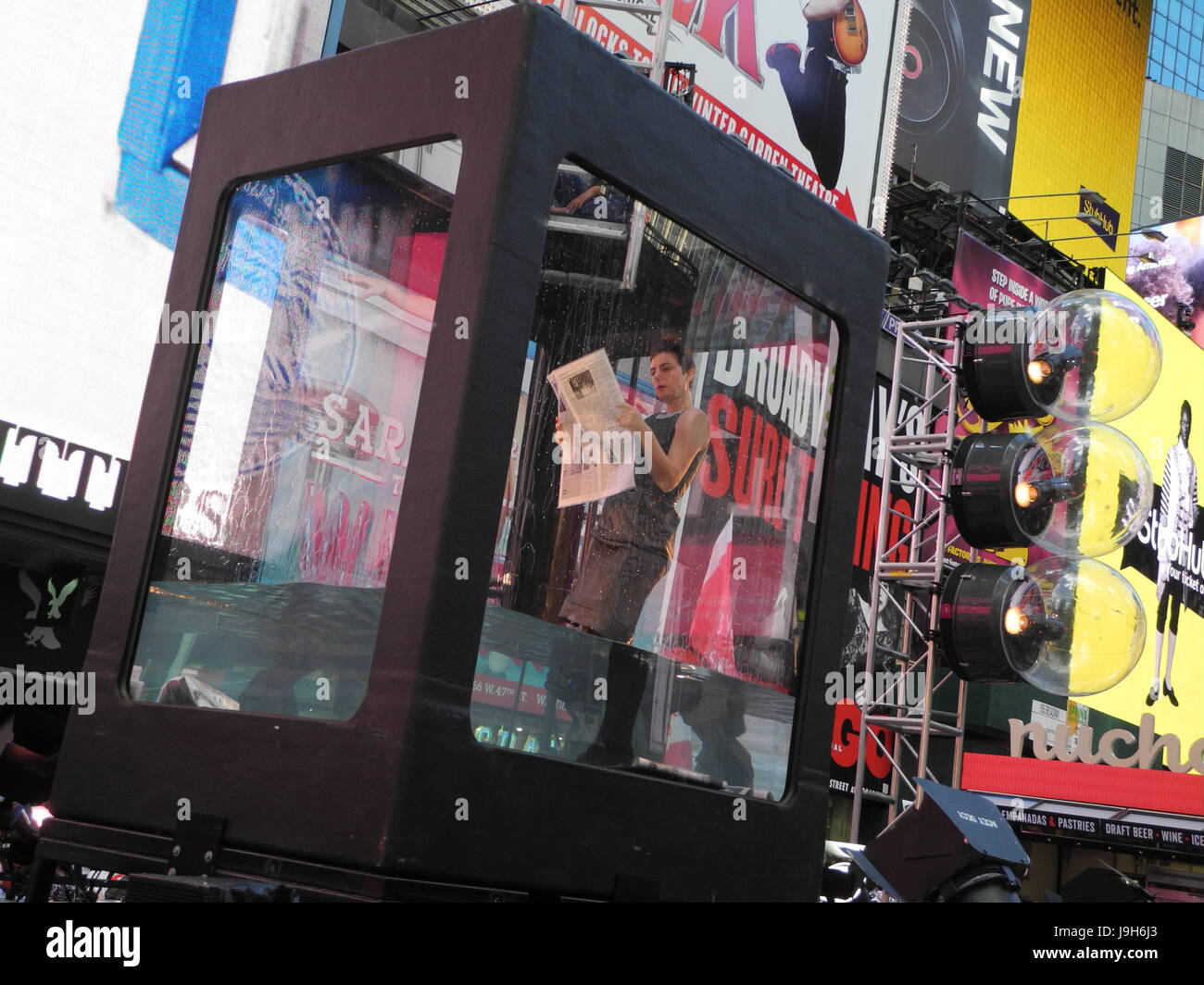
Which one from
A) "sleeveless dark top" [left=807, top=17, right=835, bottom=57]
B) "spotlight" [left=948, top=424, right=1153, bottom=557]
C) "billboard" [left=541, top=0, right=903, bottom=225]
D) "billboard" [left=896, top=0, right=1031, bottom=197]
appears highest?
"billboard" [left=896, top=0, right=1031, bottom=197]

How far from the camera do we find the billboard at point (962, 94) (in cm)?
1461

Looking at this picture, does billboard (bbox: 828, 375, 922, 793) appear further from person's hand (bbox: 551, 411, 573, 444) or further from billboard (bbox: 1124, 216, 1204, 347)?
billboard (bbox: 1124, 216, 1204, 347)

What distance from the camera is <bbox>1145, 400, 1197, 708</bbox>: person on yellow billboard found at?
14.9 m

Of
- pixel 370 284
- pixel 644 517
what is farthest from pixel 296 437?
pixel 644 517

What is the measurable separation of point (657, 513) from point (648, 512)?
0.02m

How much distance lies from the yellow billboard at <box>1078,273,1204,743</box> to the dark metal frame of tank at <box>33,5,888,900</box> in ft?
41.5

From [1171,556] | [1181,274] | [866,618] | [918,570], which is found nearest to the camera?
[918,570]

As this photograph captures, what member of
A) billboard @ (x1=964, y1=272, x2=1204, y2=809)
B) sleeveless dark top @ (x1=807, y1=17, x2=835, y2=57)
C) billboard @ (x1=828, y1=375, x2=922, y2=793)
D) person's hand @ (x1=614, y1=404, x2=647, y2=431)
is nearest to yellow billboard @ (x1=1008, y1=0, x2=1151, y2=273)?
billboard @ (x1=964, y1=272, x2=1204, y2=809)

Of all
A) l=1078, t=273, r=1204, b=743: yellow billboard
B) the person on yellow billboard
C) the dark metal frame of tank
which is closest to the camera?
the dark metal frame of tank

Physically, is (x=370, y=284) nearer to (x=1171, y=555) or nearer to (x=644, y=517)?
(x=644, y=517)

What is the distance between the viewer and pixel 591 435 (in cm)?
212

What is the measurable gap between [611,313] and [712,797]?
0.82m

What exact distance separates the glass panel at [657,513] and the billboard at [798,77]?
7.04 meters
